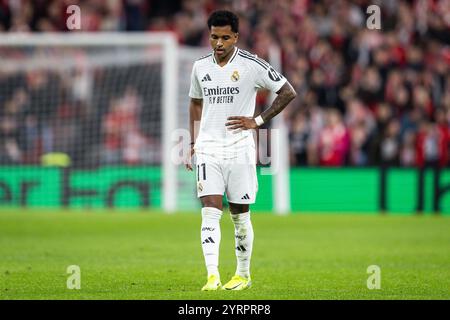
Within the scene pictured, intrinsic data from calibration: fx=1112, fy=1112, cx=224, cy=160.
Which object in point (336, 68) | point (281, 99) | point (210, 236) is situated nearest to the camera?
point (210, 236)

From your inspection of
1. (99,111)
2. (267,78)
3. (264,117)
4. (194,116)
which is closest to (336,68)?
(99,111)

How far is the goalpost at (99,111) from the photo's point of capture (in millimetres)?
24391

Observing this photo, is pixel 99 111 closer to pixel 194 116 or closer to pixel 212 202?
pixel 194 116

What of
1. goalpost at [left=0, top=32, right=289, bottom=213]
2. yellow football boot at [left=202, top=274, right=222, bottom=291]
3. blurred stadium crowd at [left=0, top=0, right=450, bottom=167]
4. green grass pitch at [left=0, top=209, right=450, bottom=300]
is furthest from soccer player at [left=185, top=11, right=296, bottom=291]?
blurred stadium crowd at [left=0, top=0, right=450, bottom=167]

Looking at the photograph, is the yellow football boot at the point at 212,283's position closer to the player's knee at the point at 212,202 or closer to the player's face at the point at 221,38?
the player's knee at the point at 212,202

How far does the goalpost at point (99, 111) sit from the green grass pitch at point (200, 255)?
933 mm

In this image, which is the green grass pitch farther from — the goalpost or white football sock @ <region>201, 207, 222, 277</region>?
the goalpost

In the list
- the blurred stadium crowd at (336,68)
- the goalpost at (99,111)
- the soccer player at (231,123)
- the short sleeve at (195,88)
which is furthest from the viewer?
the blurred stadium crowd at (336,68)

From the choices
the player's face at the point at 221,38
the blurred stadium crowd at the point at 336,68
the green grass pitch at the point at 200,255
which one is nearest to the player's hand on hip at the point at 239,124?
the player's face at the point at 221,38

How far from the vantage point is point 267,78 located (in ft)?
34.6

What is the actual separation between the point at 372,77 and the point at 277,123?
289 cm

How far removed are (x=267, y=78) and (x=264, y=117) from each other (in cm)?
38

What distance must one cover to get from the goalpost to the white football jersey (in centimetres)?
1325
